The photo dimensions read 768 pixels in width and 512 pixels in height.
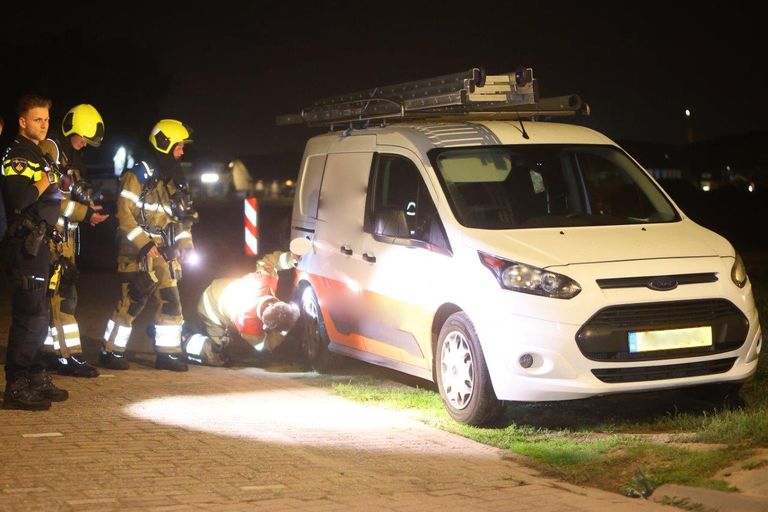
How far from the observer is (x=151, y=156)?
10.9m

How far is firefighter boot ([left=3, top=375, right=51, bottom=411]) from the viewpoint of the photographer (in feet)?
28.9

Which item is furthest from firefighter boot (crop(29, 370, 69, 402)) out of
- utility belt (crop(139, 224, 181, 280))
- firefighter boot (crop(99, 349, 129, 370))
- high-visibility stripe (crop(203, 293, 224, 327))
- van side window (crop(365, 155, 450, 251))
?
van side window (crop(365, 155, 450, 251))

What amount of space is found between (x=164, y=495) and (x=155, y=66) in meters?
64.4

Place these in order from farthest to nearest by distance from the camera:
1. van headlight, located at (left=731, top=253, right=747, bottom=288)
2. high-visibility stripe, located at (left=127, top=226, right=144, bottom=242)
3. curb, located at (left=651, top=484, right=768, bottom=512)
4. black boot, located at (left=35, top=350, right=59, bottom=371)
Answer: high-visibility stripe, located at (left=127, top=226, right=144, bottom=242) → black boot, located at (left=35, top=350, right=59, bottom=371) → van headlight, located at (left=731, top=253, right=747, bottom=288) → curb, located at (left=651, top=484, right=768, bottom=512)

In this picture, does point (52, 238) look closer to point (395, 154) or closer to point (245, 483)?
point (395, 154)

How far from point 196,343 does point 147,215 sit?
1302mm

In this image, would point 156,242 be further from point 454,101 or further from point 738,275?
point 738,275

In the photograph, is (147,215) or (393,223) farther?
(147,215)

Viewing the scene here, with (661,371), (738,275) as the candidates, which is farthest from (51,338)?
(738,275)

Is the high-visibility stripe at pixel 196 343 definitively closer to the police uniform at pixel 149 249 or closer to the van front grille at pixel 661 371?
the police uniform at pixel 149 249

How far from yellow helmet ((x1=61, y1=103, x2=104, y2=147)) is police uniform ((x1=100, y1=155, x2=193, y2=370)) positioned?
1.72 feet

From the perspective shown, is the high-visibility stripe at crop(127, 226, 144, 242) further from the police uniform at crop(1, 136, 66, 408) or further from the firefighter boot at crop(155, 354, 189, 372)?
the police uniform at crop(1, 136, 66, 408)

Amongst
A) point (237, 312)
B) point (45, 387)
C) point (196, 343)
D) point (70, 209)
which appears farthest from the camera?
point (196, 343)

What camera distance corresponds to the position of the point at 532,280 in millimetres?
8008
